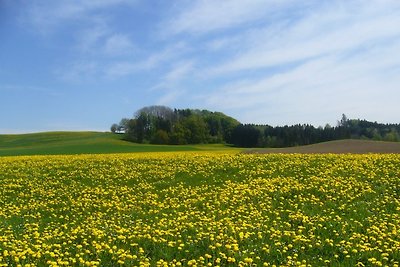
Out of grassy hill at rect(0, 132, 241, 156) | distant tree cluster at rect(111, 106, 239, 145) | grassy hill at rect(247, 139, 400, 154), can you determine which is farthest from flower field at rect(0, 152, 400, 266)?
distant tree cluster at rect(111, 106, 239, 145)

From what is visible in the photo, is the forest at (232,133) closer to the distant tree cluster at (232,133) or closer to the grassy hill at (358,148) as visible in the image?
the distant tree cluster at (232,133)

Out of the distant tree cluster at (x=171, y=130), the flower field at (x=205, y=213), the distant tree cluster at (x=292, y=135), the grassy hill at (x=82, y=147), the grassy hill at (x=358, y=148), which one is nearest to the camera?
the flower field at (x=205, y=213)

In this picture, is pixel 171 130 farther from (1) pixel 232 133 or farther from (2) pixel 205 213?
(2) pixel 205 213

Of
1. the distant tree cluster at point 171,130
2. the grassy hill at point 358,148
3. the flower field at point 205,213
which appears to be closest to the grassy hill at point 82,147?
the distant tree cluster at point 171,130

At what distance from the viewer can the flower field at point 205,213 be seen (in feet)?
29.3

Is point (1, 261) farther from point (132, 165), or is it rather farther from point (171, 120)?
point (171, 120)

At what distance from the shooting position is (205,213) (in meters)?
13.3

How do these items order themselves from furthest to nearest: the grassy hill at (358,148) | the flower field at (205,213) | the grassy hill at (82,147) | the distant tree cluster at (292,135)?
1. the distant tree cluster at (292,135)
2. the grassy hill at (82,147)
3. the grassy hill at (358,148)
4. the flower field at (205,213)

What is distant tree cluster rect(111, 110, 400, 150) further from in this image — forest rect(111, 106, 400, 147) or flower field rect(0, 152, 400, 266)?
flower field rect(0, 152, 400, 266)

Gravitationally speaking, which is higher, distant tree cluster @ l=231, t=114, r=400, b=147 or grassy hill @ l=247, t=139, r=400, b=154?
distant tree cluster @ l=231, t=114, r=400, b=147

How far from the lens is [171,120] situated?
4562 inches

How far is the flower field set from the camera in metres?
8.94

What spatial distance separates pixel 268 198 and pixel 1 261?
895cm

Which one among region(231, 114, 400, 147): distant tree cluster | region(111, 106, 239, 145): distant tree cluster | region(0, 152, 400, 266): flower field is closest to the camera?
region(0, 152, 400, 266): flower field
